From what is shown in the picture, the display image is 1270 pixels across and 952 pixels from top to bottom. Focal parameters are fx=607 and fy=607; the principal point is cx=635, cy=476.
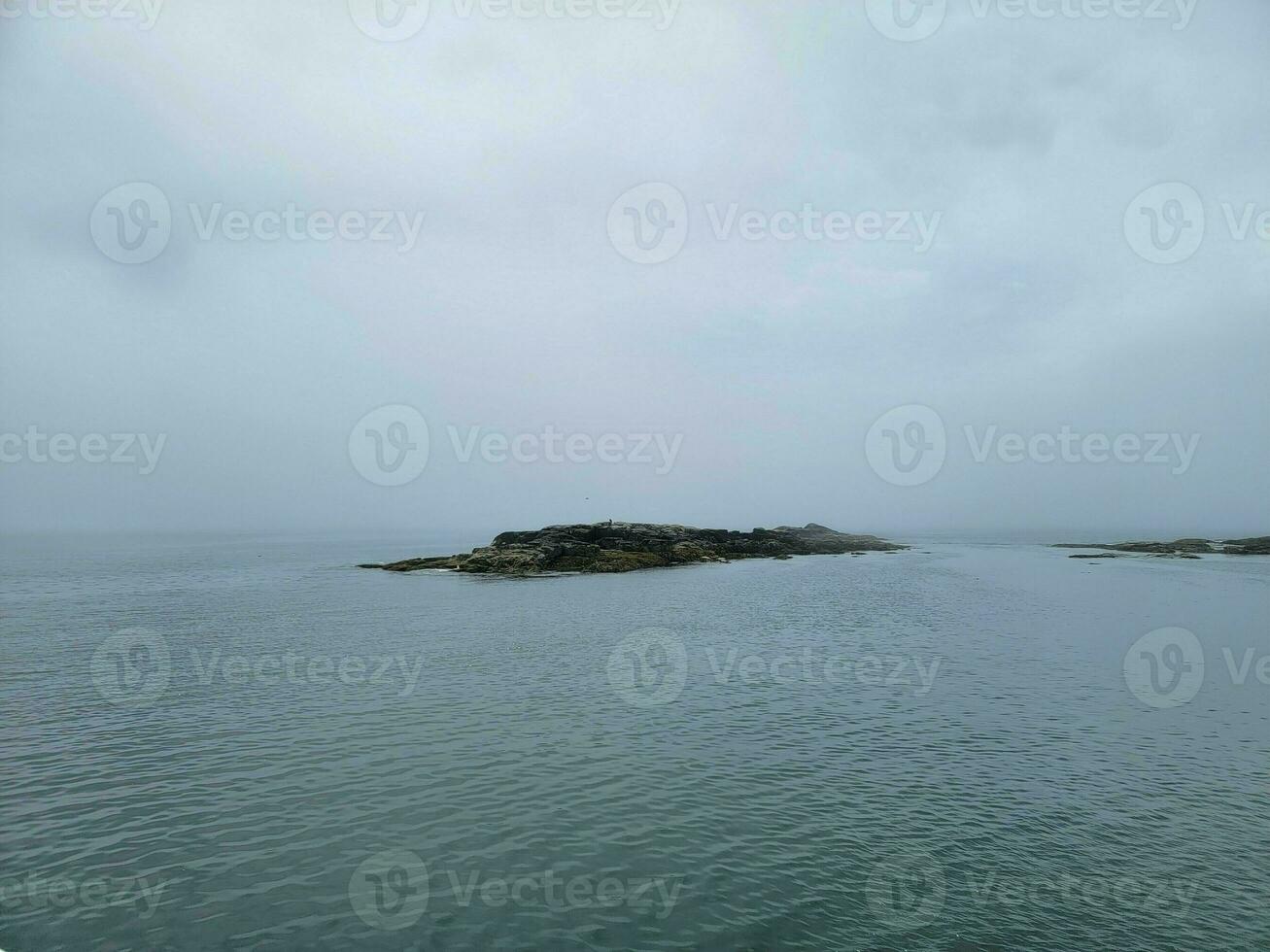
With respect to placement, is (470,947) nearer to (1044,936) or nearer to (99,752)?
(1044,936)

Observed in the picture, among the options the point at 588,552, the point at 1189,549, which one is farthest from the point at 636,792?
the point at 1189,549

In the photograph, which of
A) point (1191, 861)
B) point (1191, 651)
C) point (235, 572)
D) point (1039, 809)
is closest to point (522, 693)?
point (1039, 809)

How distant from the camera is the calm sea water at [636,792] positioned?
15141 millimetres

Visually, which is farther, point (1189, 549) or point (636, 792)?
point (1189, 549)

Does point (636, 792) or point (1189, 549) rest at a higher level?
point (1189, 549)

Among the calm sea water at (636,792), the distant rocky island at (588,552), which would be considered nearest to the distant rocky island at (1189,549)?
the distant rocky island at (588,552)

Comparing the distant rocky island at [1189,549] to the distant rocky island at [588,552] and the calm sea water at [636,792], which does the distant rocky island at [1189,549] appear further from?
the calm sea water at [636,792]

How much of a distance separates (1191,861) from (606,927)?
55.5ft

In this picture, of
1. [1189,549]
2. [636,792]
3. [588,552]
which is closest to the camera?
[636,792]

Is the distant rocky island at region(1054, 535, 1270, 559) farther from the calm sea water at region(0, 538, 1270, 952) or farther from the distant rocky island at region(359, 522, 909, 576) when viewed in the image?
the calm sea water at region(0, 538, 1270, 952)

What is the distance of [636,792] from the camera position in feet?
73.7

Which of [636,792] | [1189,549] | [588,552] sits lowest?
[636,792]

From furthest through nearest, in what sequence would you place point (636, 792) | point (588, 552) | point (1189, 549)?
point (1189, 549) → point (588, 552) → point (636, 792)

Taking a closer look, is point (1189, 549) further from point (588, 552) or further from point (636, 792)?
point (636, 792)
